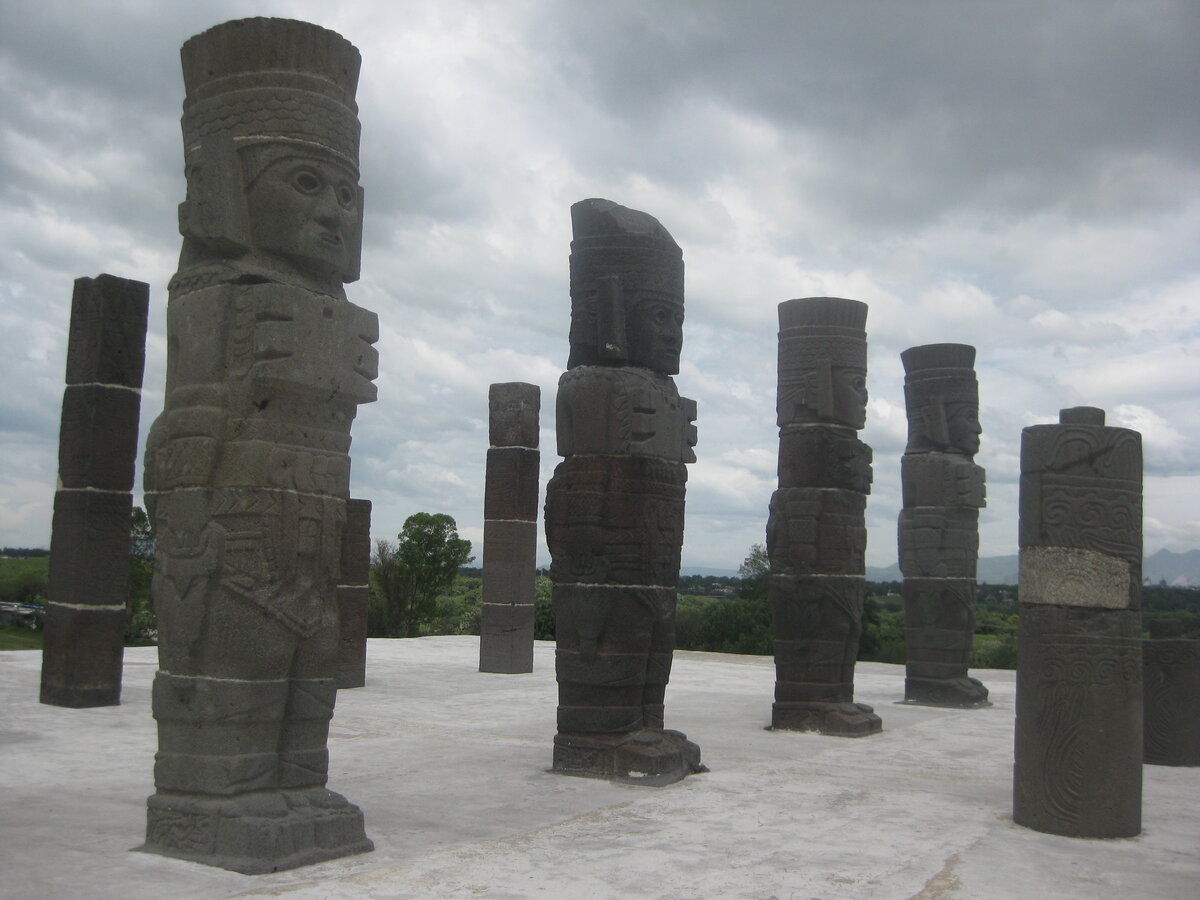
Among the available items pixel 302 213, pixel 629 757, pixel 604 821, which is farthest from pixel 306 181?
pixel 629 757

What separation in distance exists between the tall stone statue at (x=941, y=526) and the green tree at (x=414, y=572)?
1325 cm

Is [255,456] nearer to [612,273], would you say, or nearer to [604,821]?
[604,821]

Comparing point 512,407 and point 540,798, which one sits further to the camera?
point 512,407

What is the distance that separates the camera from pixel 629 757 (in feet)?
27.7

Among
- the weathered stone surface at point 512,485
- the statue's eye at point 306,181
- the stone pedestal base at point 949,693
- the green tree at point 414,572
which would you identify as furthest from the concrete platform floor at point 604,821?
the green tree at point 414,572

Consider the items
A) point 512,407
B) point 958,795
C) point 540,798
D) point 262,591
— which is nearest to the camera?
point 262,591

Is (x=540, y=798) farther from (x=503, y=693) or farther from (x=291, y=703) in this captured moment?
(x=503, y=693)

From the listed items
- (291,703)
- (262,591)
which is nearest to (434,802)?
(291,703)

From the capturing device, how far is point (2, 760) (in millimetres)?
8461

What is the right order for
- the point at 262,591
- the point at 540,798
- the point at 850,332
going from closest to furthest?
the point at 262,591
the point at 540,798
the point at 850,332

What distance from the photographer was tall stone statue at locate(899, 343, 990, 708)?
1408 cm

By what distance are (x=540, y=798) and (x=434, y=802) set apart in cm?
74

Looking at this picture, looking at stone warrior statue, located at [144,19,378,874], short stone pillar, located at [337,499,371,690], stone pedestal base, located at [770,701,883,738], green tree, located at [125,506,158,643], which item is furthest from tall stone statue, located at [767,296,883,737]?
green tree, located at [125,506,158,643]

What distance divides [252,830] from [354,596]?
9.20 metres
